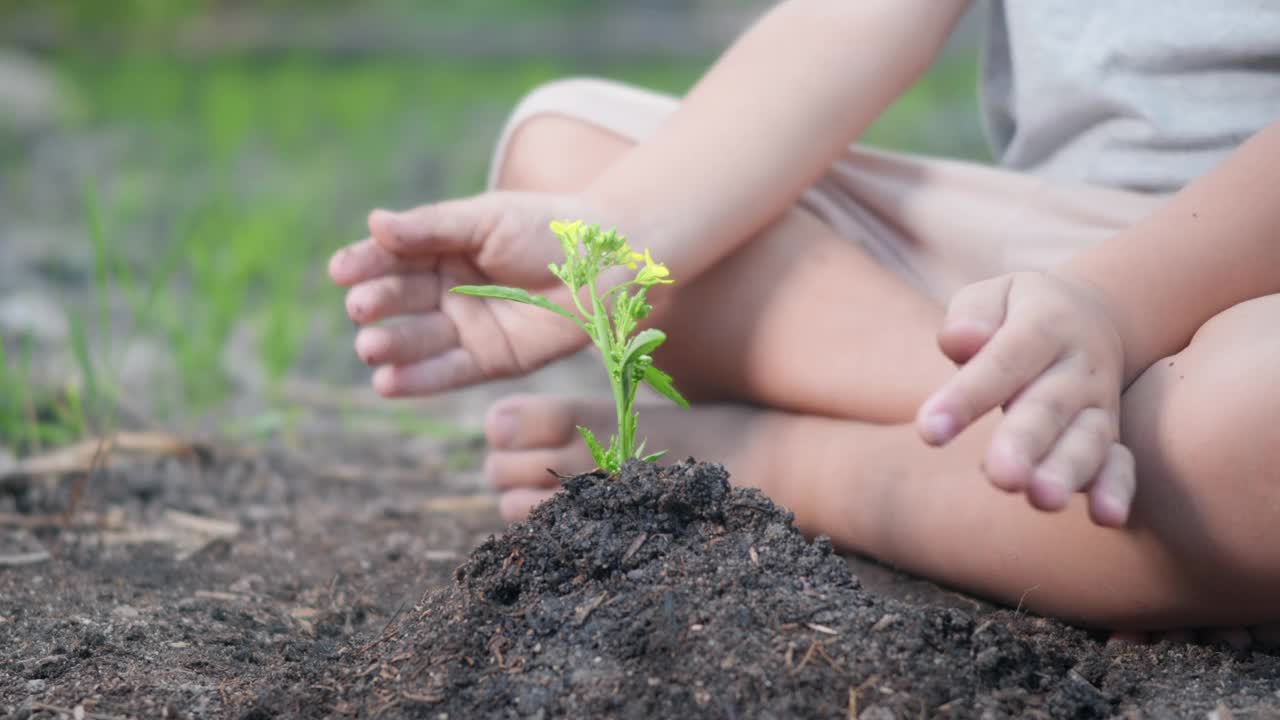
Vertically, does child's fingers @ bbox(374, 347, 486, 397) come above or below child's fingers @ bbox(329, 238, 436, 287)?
below

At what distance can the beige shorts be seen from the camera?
1.70m

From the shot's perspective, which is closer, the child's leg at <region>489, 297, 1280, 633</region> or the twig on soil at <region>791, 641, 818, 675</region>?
the twig on soil at <region>791, 641, 818, 675</region>

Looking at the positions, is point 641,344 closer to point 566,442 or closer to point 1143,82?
point 566,442

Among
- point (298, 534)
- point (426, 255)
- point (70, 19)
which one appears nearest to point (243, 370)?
point (298, 534)

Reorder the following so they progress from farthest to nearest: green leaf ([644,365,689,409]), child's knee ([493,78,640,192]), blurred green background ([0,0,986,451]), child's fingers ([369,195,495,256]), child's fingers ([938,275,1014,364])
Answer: blurred green background ([0,0,986,451])
child's knee ([493,78,640,192])
child's fingers ([369,195,495,256])
green leaf ([644,365,689,409])
child's fingers ([938,275,1014,364])

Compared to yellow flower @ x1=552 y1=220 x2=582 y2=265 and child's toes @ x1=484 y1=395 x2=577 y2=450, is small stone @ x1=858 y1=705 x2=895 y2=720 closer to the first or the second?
yellow flower @ x1=552 y1=220 x2=582 y2=265

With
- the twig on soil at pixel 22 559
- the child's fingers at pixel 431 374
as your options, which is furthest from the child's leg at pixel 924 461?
the twig on soil at pixel 22 559

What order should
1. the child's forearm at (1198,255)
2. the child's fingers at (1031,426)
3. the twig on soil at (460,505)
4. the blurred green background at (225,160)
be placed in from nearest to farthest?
1. the child's fingers at (1031,426)
2. the child's forearm at (1198,255)
3. the twig on soil at (460,505)
4. the blurred green background at (225,160)

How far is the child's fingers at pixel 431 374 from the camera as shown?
1638 mm

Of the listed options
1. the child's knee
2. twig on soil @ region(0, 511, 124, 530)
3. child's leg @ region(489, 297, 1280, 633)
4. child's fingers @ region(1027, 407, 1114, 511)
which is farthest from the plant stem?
twig on soil @ region(0, 511, 124, 530)

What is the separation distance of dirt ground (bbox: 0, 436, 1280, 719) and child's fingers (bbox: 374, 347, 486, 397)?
35 cm

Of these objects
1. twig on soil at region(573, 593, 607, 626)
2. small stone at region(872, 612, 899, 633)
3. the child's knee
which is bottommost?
small stone at region(872, 612, 899, 633)

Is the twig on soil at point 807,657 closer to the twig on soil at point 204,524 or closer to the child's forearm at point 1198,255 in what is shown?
the child's forearm at point 1198,255

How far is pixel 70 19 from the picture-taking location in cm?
817
